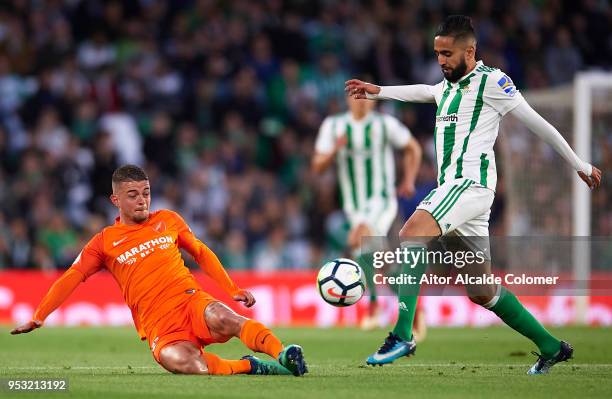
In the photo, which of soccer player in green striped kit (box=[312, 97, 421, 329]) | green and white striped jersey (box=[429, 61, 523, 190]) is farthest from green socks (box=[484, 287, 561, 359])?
soccer player in green striped kit (box=[312, 97, 421, 329])

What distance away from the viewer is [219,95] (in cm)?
1769

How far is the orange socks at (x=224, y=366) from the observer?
7.15 meters

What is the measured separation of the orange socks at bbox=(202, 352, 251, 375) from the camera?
23.5 ft

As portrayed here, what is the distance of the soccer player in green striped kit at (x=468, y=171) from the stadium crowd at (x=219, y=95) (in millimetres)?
8364

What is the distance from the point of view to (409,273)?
7445 millimetres

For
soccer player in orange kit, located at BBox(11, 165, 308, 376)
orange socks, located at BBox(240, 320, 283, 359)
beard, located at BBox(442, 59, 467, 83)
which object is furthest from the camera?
beard, located at BBox(442, 59, 467, 83)

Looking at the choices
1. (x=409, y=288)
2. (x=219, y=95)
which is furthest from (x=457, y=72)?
(x=219, y=95)

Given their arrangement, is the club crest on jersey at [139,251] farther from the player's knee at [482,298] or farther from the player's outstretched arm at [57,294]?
the player's knee at [482,298]

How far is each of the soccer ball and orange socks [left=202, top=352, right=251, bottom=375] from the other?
784 mm

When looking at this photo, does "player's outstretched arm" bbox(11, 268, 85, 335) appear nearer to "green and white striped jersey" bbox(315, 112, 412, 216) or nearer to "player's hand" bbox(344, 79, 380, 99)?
"player's hand" bbox(344, 79, 380, 99)

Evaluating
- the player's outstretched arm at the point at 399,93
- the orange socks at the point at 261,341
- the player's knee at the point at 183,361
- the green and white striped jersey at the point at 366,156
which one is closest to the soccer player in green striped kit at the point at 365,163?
the green and white striped jersey at the point at 366,156

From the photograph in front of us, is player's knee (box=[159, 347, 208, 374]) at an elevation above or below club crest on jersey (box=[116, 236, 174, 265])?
below

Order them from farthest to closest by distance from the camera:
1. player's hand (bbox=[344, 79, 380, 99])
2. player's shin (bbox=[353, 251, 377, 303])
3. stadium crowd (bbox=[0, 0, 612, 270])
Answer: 1. stadium crowd (bbox=[0, 0, 612, 270])
2. player's shin (bbox=[353, 251, 377, 303])
3. player's hand (bbox=[344, 79, 380, 99])

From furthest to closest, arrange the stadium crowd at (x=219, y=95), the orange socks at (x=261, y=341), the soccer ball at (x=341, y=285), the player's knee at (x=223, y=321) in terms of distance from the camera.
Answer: the stadium crowd at (x=219, y=95), the soccer ball at (x=341, y=285), the player's knee at (x=223, y=321), the orange socks at (x=261, y=341)
